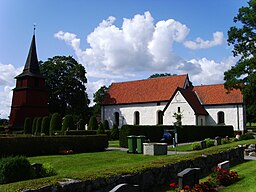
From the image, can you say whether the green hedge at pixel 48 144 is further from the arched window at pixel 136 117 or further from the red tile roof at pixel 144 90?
the arched window at pixel 136 117

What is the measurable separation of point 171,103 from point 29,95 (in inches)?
949

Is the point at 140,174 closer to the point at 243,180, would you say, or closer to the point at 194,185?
the point at 194,185

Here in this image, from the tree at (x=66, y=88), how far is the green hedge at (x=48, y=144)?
114 ft

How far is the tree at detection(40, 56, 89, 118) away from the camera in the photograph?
55188mm

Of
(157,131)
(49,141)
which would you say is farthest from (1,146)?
(157,131)

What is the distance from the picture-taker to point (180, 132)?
29812 millimetres

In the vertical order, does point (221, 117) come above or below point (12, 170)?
above

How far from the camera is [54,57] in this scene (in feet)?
192

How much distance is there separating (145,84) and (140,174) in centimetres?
4047

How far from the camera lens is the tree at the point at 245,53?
32531mm

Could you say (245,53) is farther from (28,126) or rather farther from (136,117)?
(28,126)

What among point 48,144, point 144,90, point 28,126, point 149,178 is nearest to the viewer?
point 149,178

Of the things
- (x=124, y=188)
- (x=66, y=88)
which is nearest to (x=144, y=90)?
(x=66, y=88)

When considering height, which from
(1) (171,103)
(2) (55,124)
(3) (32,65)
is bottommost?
(2) (55,124)
